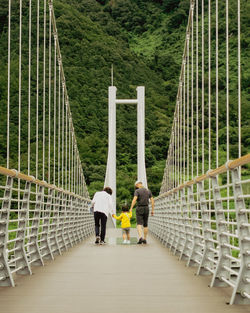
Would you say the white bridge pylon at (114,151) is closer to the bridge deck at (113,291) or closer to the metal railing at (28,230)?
the metal railing at (28,230)

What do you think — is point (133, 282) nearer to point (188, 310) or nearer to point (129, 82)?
point (188, 310)

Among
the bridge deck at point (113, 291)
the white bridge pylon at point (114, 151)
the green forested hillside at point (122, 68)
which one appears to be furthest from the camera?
the green forested hillside at point (122, 68)

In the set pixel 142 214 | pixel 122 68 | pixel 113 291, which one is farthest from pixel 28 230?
pixel 122 68

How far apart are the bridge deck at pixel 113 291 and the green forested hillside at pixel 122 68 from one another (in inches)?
990

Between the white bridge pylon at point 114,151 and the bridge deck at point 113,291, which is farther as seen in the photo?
the white bridge pylon at point 114,151

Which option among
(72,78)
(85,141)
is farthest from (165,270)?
(72,78)

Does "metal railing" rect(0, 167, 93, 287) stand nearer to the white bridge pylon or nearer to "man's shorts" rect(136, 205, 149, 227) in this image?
"man's shorts" rect(136, 205, 149, 227)

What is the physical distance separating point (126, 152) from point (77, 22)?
15.6 meters

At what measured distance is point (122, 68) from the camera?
58.2 metres

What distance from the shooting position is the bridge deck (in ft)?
10.7

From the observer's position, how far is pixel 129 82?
5644 cm

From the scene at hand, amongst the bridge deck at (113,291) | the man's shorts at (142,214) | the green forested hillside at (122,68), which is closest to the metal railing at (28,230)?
the bridge deck at (113,291)

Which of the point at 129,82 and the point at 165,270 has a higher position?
the point at 129,82

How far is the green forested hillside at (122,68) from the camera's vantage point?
45812 mm
